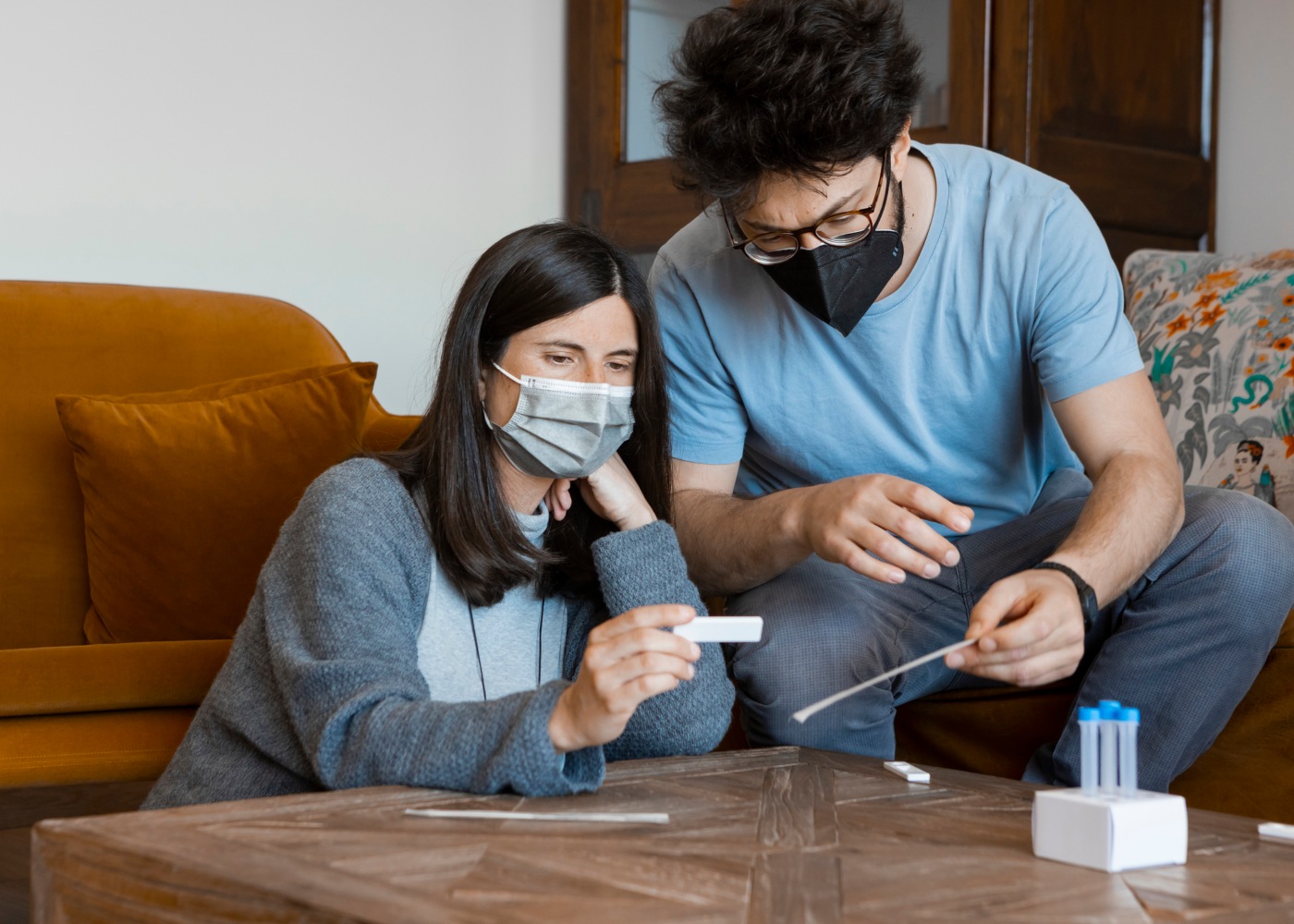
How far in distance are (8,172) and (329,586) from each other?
1.75 meters

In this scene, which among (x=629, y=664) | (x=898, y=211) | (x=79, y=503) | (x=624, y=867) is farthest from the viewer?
(x=79, y=503)

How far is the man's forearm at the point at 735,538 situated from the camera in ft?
4.71

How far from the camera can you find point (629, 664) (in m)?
0.96

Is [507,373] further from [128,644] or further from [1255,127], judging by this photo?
[1255,127]

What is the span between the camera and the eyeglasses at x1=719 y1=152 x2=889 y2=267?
1397 millimetres

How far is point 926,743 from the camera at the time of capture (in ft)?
5.29

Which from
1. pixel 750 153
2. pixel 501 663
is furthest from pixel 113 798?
pixel 750 153

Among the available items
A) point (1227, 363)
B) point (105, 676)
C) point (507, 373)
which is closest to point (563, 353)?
point (507, 373)

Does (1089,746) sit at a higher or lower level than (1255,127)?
lower

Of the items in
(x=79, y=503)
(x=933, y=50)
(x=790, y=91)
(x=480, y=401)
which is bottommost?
(x=79, y=503)

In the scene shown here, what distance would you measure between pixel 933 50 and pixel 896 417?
56.3 inches

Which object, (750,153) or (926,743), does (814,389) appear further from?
(926,743)

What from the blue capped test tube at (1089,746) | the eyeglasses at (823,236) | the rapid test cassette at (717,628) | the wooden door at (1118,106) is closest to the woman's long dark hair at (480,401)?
the eyeglasses at (823,236)

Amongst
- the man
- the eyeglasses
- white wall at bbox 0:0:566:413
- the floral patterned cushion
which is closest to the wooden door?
the floral patterned cushion
